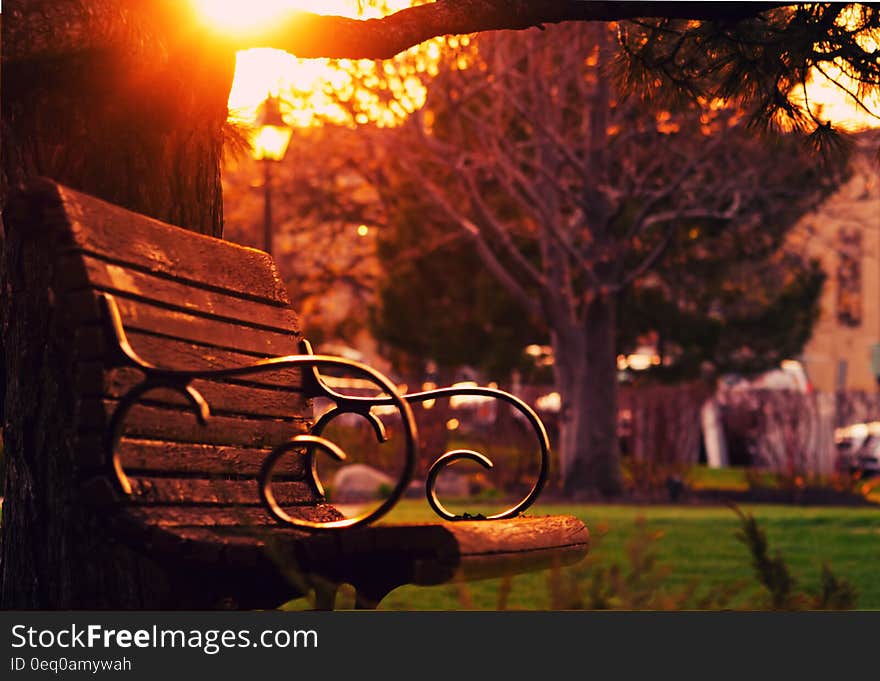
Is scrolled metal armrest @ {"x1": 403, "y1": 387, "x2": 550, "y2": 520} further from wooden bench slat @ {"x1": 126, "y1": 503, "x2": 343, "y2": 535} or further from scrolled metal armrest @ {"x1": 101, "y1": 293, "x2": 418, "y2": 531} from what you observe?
scrolled metal armrest @ {"x1": 101, "y1": 293, "x2": 418, "y2": 531}

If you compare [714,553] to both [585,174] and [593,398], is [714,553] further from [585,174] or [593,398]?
[593,398]

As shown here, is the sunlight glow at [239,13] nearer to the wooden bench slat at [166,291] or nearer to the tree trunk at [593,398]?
the wooden bench slat at [166,291]

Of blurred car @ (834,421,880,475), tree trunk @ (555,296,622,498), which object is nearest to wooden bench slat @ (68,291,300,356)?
tree trunk @ (555,296,622,498)

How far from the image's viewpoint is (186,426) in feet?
13.6

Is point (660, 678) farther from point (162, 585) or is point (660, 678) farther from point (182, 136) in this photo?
point (182, 136)

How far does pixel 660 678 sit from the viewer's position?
12.8ft

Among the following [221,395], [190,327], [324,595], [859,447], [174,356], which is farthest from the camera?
[859,447]

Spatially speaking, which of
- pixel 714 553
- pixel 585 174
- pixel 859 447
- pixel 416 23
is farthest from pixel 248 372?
pixel 859 447

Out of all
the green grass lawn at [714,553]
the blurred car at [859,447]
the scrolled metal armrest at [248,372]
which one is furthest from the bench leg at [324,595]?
the blurred car at [859,447]

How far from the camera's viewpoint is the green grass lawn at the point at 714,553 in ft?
27.2

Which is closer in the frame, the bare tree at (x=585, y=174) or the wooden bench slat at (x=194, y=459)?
the wooden bench slat at (x=194, y=459)

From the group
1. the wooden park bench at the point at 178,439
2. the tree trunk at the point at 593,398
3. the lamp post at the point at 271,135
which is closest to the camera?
the wooden park bench at the point at 178,439

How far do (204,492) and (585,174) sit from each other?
1541 centimetres

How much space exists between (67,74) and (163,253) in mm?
718
